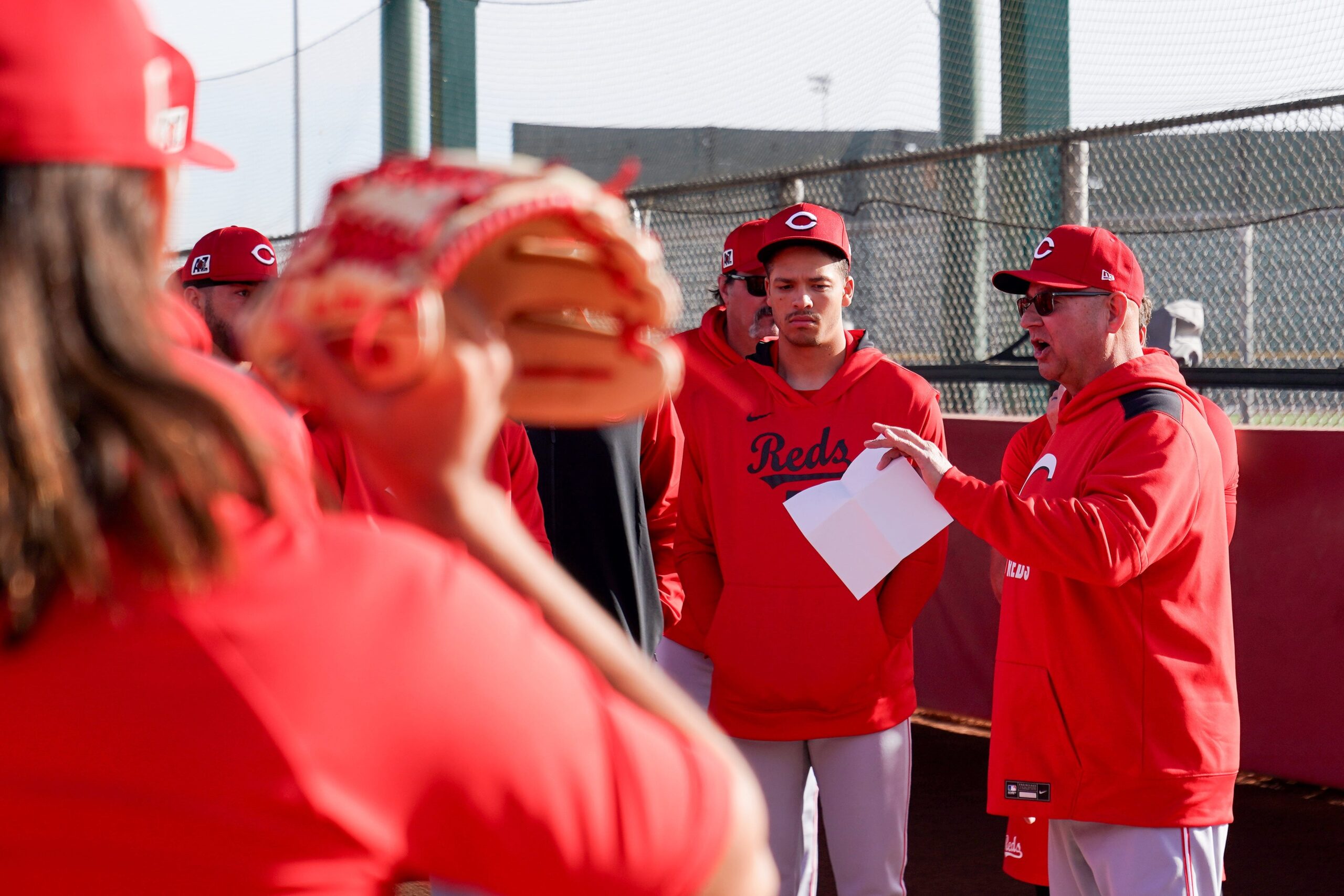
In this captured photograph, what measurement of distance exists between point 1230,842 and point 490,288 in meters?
4.81

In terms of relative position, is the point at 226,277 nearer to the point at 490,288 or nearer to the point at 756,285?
the point at 756,285

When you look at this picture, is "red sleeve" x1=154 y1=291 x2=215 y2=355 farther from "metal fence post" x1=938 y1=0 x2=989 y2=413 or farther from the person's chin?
"metal fence post" x1=938 y1=0 x2=989 y2=413

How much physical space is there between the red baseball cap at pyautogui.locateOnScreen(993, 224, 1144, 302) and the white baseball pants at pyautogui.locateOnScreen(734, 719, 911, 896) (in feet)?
4.30

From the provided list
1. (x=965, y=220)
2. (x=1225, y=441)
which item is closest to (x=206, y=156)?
(x=1225, y=441)

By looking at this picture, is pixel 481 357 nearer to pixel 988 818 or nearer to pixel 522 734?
pixel 522 734

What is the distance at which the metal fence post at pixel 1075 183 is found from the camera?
5.73m

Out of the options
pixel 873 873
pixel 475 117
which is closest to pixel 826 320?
pixel 873 873

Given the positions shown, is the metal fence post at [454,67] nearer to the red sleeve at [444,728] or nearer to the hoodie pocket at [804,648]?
the hoodie pocket at [804,648]

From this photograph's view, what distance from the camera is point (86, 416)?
0.76 metres

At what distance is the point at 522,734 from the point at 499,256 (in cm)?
36

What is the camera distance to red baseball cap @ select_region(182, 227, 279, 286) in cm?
426

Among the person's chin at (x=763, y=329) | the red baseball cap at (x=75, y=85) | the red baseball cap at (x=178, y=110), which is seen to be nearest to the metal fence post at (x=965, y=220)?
the person's chin at (x=763, y=329)

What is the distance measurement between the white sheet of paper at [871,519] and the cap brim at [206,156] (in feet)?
7.99

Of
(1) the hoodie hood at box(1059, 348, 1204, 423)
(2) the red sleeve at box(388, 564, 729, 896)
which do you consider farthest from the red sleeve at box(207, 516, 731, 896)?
(1) the hoodie hood at box(1059, 348, 1204, 423)
